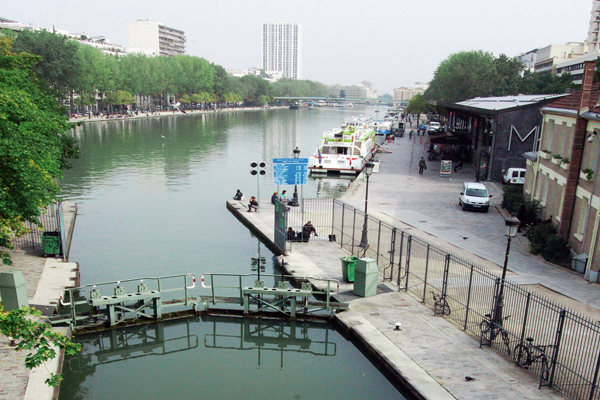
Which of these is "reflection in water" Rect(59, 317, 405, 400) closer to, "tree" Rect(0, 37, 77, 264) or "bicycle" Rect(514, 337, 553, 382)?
"bicycle" Rect(514, 337, 553, 382)

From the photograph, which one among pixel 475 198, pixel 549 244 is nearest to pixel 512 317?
pixel 549 244

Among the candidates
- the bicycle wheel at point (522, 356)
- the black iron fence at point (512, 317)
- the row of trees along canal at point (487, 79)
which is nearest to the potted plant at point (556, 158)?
the black iron fence at point (512, 317)

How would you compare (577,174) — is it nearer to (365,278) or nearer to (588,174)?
(588,174)

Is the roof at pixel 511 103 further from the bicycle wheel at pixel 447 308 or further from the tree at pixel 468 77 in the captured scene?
the tree at pixel 468 77

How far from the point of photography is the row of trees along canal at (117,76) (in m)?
84.7

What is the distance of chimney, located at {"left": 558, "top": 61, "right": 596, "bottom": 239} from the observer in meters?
20.7

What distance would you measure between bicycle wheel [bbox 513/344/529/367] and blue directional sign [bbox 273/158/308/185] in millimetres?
15971

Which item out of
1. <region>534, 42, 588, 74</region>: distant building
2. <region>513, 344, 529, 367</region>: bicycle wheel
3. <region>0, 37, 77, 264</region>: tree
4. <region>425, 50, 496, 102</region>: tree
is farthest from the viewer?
<region>534, 42, 588, 74</region>: distant building

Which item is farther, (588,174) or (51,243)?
(51,243)

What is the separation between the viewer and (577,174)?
21.0m

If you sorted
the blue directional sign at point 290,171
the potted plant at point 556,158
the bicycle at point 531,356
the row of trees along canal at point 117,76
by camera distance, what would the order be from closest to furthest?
the bicycle at point 531,356, the potted plant at point 556,158, the blue directional sign at point 290,171, the row of trees along canal at point 117,76

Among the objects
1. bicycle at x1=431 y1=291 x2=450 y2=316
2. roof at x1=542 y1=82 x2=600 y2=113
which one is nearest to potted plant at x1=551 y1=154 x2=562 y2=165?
roof at x1=542 y1=82 x2=600 y2=113

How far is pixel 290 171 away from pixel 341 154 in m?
23.9

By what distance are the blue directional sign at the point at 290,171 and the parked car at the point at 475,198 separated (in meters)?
10.7
